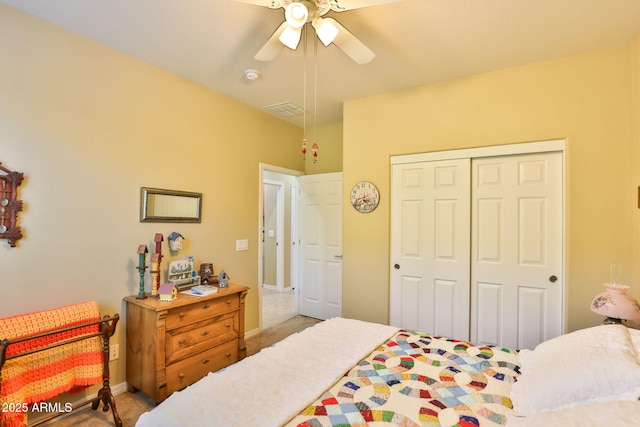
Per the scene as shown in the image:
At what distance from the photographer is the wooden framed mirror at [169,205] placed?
2.49 m

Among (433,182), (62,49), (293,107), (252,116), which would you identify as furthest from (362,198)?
(62,49)

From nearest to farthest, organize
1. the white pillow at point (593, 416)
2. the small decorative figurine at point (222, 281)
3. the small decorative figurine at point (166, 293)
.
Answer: the white pillow at point (593, 416) → the small decorative figurine at point (166, 293) → the small decorative figurine at point (222, 281)

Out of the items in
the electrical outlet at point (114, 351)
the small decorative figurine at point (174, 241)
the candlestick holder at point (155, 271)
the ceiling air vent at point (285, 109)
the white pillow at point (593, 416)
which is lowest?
the electrical outlet at point (114, 351)

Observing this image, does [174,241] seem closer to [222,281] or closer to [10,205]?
[222,281]

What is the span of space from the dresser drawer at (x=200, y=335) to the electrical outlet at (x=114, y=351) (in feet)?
1.59

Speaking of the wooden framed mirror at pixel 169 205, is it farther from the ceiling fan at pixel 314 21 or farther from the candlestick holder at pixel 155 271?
the ceiling fan at pixel 314 21

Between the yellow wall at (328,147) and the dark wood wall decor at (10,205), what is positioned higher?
the yellow wall at (328,147)

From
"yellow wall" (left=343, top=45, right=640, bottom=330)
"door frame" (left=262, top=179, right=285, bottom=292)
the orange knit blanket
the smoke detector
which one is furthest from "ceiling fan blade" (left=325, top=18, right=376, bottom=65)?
"door frame" (left=262, top=179, right=285, bottom=292)

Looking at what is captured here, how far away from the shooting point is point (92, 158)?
7.22ft

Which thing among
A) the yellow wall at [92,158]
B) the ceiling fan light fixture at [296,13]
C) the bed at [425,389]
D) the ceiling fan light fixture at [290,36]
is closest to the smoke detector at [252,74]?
the yellow wall at [92,158]

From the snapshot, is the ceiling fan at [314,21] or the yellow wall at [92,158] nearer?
the ceiling fan at [314,21]

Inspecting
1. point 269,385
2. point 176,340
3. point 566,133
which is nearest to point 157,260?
point 176,340

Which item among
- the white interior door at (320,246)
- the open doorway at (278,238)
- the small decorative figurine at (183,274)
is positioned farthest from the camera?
the open doorway at (278,238)

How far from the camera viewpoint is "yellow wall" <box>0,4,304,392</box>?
1887mm
